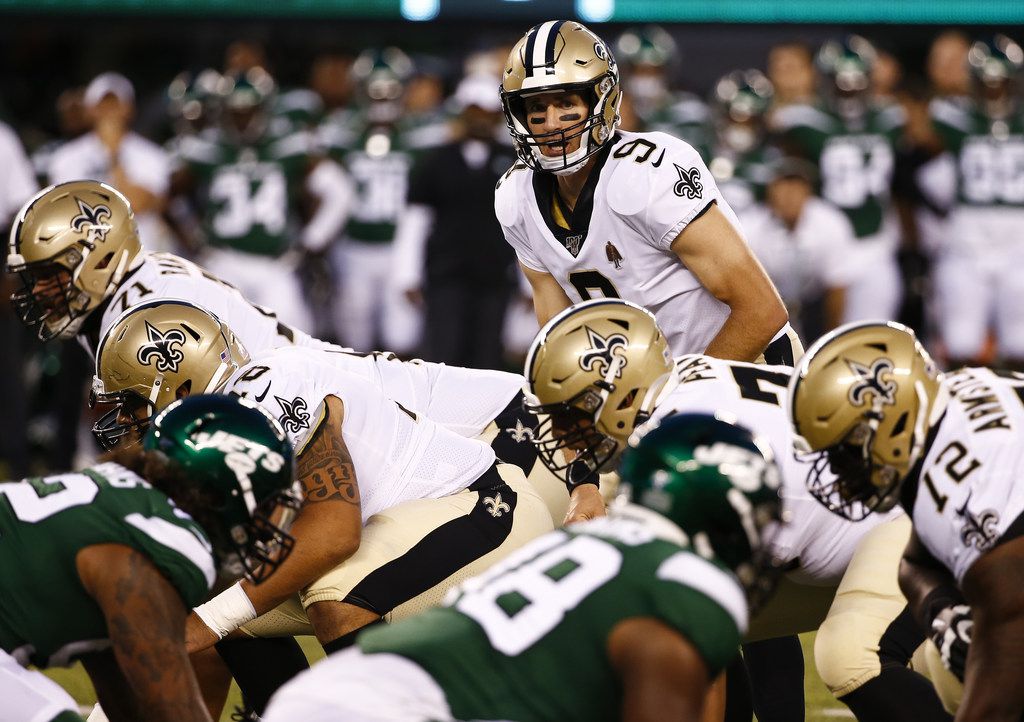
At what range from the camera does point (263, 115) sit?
10141 millimetres

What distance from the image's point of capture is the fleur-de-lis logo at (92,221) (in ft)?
16.2

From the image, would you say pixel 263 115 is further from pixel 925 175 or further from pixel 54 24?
pixel 925 175

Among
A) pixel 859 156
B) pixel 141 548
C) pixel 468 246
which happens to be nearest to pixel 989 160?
pixel 859 156

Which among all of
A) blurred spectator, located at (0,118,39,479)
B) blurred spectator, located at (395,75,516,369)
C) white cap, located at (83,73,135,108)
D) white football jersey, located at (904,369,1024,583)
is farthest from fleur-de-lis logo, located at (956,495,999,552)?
white cap, located at (83,73,135,108)

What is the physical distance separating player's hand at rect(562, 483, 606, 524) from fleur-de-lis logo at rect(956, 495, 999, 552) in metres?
1.17

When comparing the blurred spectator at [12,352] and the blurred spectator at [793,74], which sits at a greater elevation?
the blurred spectator at [793,74]

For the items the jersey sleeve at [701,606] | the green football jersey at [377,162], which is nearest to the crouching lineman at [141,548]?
the jersey sleeve at [701,606]

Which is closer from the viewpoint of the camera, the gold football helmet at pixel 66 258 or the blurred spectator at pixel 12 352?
the gold football helmet at pixel 66 258

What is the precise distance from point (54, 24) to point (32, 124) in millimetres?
756

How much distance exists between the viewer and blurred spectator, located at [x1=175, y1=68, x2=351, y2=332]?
9875mm

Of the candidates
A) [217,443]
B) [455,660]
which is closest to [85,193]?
[217,443]

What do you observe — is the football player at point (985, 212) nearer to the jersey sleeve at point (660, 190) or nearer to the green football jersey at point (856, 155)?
the green football jersey at point (856, 155)

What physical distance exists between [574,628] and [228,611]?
4.78 feet

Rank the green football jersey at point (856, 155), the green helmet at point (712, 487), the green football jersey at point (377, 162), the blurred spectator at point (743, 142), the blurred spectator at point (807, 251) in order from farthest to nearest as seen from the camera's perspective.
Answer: the green football jersey at point (377, 162), the blurred spectator at point (743, 142), the green football jersey at point (856, 155), the blurred spectator at point (807, 251), the green helmet at point (712, 487)
